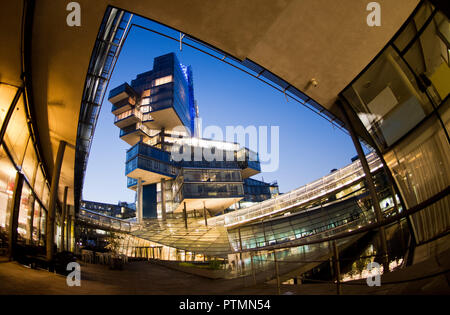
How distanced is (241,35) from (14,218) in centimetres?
1018

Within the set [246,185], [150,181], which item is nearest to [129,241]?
[150,181]

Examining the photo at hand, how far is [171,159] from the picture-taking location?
53406 mm

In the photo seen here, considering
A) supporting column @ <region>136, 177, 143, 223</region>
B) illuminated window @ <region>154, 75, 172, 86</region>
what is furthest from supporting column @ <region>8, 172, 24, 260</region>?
illuminated window @ <region>154, 75, 172, 86</region>

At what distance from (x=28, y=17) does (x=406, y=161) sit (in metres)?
11.7

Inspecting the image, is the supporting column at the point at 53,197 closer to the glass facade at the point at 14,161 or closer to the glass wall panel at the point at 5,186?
the glass facade at the point at 14,161

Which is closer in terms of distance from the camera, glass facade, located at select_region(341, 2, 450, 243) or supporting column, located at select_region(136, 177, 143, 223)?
glass facade, located at select_region(341, 2, 450, 243)

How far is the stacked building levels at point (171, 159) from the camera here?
44281 millimetres

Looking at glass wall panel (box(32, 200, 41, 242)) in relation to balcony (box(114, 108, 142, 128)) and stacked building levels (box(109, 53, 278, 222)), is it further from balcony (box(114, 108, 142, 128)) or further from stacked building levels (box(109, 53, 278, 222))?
balcony (box(114, 108, 142, 128))

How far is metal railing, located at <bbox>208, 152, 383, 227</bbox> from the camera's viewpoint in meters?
22.0

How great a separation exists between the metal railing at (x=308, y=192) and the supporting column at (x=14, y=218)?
2331 cm

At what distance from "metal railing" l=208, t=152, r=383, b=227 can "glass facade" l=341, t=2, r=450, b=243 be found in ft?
42.6

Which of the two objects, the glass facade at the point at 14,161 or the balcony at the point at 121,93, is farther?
the balcony at the point at 121,93

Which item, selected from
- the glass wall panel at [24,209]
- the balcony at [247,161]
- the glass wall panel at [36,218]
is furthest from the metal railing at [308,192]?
the glass wall panel at [24,209]

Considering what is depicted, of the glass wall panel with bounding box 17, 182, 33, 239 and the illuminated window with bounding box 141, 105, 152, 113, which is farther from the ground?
the illuminated window with bounding box 141, 105, 152, 113
